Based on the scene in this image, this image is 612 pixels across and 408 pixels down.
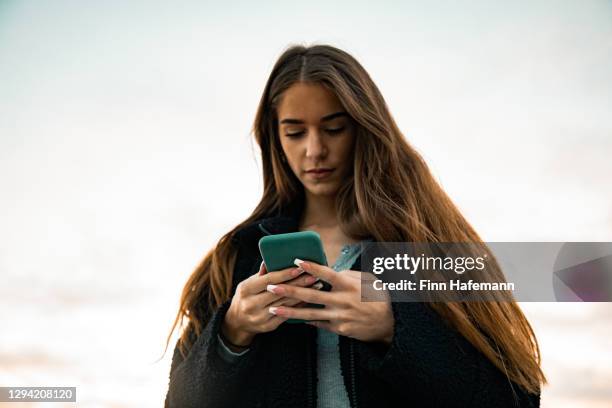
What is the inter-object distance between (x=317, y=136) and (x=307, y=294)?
675mm

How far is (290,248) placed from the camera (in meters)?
2.09

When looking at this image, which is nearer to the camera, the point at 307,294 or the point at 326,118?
the point at 307,294

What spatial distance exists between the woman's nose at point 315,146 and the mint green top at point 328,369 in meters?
0.62

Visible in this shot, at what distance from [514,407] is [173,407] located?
45.4 inches

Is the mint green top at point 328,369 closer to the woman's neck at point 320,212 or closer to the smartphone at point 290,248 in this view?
→ the smartphone at point 290,248

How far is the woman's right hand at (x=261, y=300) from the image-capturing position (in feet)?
6.95

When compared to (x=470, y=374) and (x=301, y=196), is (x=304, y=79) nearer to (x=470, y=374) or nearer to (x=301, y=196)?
(x=301, y=196)

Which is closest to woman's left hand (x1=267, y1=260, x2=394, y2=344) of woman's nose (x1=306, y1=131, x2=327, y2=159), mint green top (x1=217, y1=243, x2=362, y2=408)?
mint green top (x1=217, y1=243, x2=362, y2=408)

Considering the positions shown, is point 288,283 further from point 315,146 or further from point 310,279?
point 315,146

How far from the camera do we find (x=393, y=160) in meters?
2.57

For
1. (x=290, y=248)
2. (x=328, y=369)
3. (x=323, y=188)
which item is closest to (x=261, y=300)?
(x=290, y=248)

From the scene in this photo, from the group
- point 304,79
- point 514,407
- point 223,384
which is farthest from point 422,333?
point 304,79

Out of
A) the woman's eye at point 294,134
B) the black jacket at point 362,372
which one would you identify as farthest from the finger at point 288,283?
the woman's eye at point 294,134

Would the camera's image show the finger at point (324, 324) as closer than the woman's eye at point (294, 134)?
Yes
